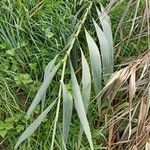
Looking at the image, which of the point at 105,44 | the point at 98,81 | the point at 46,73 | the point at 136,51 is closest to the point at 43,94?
the point at 46,73

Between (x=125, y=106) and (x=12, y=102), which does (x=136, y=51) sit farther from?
(x=12, y=102)

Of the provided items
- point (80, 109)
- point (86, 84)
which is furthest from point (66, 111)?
point (86, 84)

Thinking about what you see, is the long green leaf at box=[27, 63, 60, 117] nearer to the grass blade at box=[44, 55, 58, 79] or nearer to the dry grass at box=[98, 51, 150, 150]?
the grass blade at box=[44, 55, 58, 79]

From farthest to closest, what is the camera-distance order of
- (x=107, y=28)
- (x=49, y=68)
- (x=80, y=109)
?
(x=107, y=28) < (x=49, y=68) < (x=80, y=109)

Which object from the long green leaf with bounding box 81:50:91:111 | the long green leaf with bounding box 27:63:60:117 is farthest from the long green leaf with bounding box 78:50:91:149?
the long green leaf with bounding box 27:63:60:117

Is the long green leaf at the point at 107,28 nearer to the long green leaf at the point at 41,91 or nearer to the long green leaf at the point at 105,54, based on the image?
the long green leaf at the point at 105,54

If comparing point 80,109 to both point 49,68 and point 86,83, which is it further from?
point 49,68
